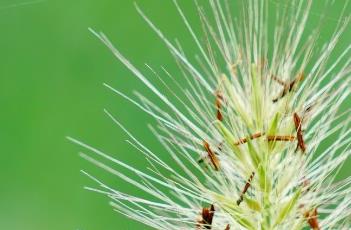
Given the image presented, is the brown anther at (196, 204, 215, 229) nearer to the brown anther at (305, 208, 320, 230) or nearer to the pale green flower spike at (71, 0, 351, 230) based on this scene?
the pale green flower spike at (71, 0, 351, 230)

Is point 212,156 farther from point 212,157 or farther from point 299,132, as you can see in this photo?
point 299,132

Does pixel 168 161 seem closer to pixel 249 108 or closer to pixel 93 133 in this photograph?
pixel 93 133

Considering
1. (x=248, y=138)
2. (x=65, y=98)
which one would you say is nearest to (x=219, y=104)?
(x=248, y=138)

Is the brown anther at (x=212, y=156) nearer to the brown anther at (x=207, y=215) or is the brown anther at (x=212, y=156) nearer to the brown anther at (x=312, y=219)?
the brown anther at (x=207, y=215)

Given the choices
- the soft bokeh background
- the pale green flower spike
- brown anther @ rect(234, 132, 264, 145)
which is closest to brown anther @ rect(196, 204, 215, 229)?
the pale green flower spike

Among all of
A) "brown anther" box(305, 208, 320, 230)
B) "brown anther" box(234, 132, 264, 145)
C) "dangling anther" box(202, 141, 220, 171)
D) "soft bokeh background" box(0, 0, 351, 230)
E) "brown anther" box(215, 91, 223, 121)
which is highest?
"soft bokeh background" box(0, 0, 351, 230)
